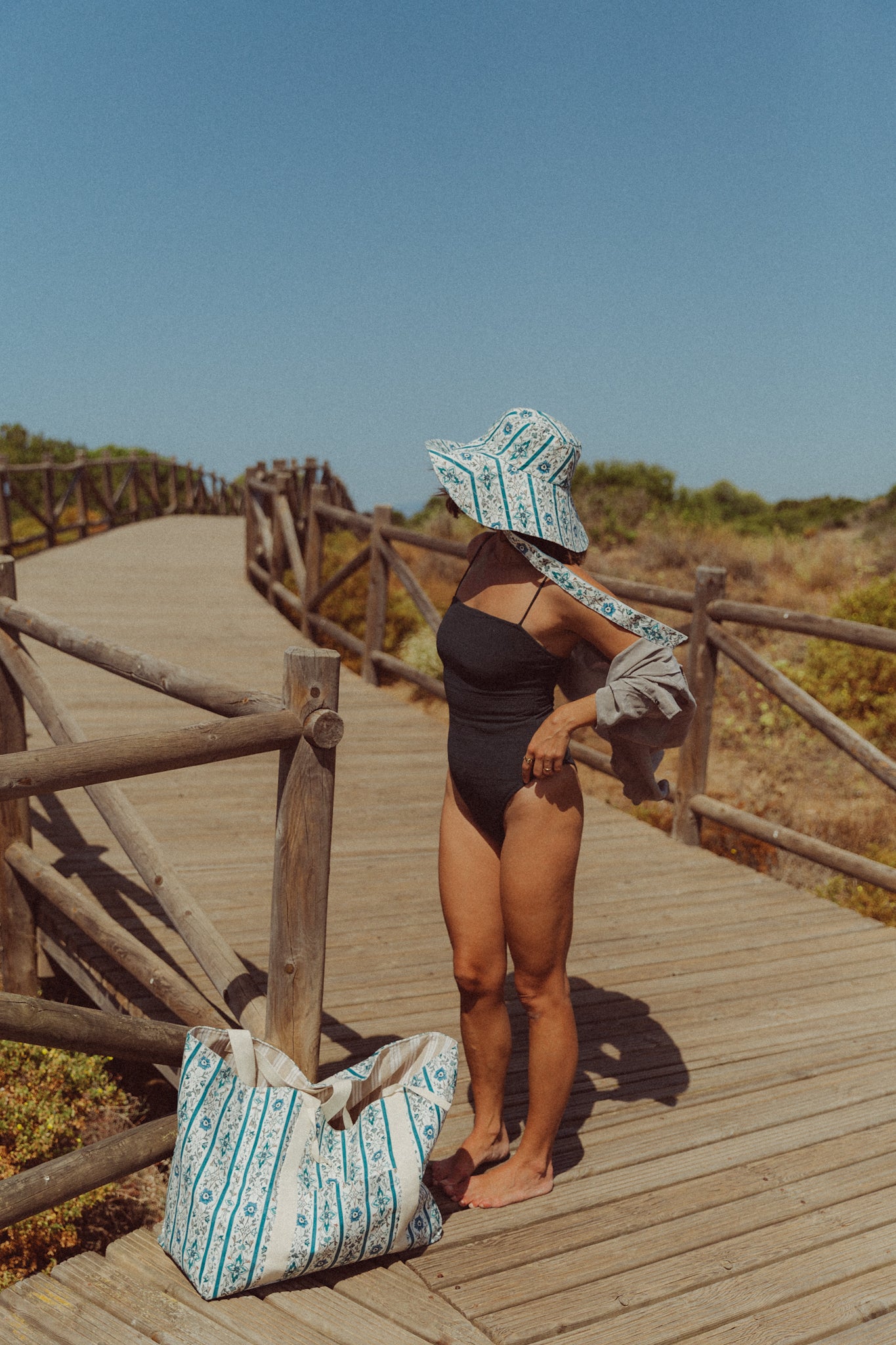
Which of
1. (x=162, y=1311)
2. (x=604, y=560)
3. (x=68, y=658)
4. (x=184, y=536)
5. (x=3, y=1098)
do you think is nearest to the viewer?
(x=162, y=1311)

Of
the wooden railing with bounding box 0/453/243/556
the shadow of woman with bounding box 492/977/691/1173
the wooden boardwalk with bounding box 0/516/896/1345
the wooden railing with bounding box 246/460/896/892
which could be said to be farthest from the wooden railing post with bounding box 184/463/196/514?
the shadow of woman with bounding box 492/977/691/1173

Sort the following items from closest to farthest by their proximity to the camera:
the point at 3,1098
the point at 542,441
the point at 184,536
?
the point at 542,441 → the point at 3,1098 → the point at 184,536

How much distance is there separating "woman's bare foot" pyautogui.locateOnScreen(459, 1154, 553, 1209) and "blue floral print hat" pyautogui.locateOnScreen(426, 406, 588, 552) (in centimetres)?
145

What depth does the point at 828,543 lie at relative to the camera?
17109 mm

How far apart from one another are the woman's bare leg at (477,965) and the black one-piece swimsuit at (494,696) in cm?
9

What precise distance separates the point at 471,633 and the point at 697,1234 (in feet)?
4.71

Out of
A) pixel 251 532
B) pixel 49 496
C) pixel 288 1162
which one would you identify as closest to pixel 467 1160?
pixel 288 1162

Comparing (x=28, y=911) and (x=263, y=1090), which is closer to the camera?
(x=263, y=1090)

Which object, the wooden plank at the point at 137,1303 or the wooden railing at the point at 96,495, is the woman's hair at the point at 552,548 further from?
the wooden railing at the point at 96,495

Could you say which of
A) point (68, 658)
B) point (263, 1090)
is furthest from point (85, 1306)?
→ point (68, 658)

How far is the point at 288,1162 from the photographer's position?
213 cm

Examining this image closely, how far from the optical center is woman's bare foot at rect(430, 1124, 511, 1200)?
2.58 metres

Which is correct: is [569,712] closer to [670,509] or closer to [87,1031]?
[87,1031]

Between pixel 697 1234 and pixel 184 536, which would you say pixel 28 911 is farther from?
pixel 184 536
